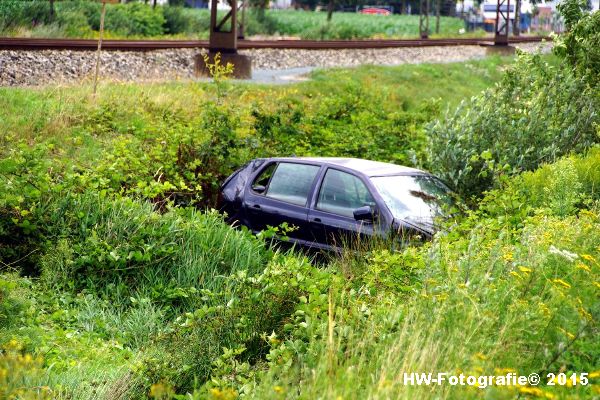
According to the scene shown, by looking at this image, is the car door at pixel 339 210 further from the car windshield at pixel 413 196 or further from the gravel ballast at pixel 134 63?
the gravel ballast at pixel 134 63

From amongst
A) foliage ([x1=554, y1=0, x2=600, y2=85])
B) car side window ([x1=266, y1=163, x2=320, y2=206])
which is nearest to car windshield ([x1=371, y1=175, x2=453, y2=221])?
car side window ([x1=266, y1=163, x2=320, y2=206])

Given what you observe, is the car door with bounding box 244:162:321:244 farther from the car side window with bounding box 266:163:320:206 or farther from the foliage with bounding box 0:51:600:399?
the foliage with bounding box 0:51:600:399

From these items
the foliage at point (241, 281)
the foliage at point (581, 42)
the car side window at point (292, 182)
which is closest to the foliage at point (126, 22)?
the foliage at point (241, 281)

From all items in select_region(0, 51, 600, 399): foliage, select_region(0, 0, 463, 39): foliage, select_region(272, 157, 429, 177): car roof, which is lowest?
select_region(0, 51, 600, 399): foliage

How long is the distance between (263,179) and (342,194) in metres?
1.35

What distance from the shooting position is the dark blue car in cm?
1072

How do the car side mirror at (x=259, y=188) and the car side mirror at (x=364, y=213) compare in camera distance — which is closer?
the car side mirror at (x=364, y=213)

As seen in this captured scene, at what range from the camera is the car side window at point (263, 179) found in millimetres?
12070

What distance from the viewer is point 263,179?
1219 centimetres

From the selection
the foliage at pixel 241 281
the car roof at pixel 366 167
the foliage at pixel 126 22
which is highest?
the foliage at pixel 126 22

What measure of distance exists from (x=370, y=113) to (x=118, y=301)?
1238 centimetres

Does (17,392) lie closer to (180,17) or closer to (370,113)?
(370,113)

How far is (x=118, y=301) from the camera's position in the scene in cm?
1006

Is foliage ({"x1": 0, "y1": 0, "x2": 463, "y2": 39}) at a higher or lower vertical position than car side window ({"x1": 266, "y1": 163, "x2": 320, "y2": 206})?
higher
